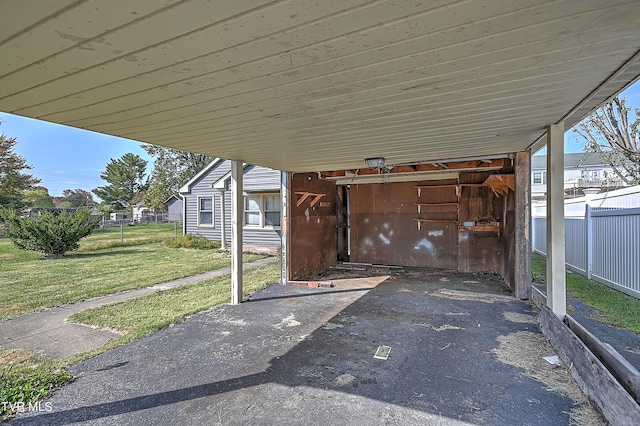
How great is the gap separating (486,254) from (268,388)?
617 cm

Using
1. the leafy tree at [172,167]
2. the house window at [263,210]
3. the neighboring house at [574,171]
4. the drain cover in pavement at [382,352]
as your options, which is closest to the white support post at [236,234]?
the drain cover in pavement at [382,352]

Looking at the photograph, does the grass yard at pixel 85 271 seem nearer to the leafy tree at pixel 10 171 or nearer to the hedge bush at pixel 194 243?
the hedge bush at pixel 194 243

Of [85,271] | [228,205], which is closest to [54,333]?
[85,271]

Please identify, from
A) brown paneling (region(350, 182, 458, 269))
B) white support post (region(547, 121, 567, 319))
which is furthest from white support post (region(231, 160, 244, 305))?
brown paneling (region(350, 182, 458, 269))

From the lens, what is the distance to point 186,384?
8.11ft

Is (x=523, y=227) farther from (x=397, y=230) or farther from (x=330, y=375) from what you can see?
(x=330, y=375)

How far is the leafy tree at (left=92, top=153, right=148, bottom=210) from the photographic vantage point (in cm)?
4034

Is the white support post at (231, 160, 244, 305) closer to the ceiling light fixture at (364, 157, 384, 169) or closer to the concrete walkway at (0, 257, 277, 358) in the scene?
the concrete walkway at (0, 257, 277, 358)

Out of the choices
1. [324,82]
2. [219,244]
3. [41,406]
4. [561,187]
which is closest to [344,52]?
[324,82]

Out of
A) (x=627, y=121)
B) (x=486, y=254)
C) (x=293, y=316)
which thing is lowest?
(x=293, y=316)

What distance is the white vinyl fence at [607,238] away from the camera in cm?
451

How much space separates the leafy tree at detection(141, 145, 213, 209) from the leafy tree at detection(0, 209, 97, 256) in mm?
15780

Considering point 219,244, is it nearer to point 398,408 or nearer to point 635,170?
point 398,408

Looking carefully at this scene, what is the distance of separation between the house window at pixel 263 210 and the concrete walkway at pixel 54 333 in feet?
19.4
